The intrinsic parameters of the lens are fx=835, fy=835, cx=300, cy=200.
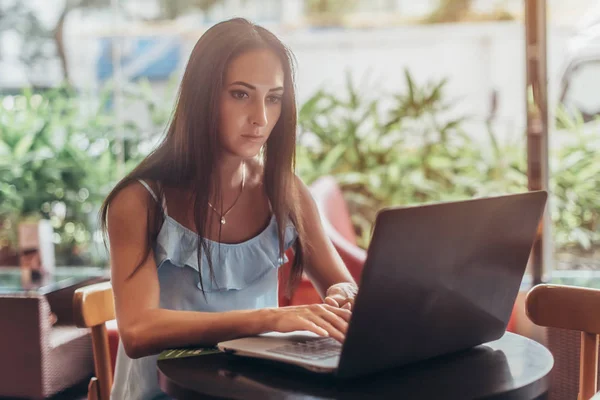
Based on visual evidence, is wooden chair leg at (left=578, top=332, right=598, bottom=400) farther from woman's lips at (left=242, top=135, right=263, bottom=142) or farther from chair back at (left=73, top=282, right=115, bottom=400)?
chair back at (left=73, top=282, right=115, bottom=400)

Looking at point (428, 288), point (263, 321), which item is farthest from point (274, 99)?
point (428, 288)

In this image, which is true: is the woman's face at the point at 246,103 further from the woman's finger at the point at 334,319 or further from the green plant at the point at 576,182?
the green plant at the point at 576,182

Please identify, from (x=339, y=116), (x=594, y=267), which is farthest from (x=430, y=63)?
(x=594, y=267)

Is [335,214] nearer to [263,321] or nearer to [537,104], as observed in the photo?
[537,104]

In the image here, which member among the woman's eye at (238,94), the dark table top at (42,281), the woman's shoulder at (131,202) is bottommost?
the dark table top at (42,281)

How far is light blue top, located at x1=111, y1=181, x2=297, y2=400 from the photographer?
1640 millimetres

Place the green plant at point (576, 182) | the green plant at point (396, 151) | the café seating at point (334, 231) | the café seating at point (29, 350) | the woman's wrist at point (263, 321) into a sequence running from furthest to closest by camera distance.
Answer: the green plant at point (396, 151) → the green plant at point (576, 182) → the café seating at point (29, 350) → the café seating at point (334, 231) → the woman's wrist at point (263, 321)

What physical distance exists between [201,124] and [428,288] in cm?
64

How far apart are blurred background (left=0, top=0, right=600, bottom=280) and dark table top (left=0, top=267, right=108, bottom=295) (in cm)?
59

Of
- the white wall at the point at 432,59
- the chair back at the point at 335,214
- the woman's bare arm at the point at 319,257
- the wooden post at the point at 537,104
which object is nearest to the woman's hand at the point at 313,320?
the woman's bare arm at the point at 319,257

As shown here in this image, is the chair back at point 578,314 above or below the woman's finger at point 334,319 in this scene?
below

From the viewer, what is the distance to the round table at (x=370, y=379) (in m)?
1.20

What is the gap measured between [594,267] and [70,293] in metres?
2.42

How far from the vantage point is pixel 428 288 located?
1.22 m
